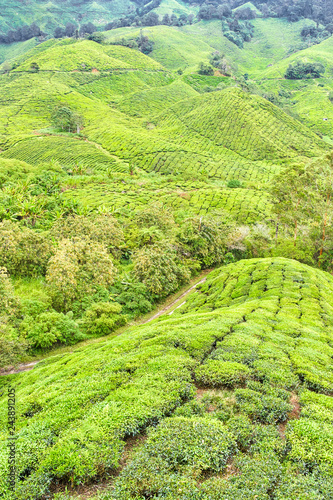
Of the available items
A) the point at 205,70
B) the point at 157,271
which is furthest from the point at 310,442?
the point at 205,70

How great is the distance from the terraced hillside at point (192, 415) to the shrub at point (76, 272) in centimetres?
893

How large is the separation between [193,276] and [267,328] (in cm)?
2118

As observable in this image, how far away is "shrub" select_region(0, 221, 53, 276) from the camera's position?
28547 mm

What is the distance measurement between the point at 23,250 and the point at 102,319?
430 inches

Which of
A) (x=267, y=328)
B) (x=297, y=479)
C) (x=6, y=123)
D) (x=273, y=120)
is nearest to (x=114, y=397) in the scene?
(x=297, y=479)

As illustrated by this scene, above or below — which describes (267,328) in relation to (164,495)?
below

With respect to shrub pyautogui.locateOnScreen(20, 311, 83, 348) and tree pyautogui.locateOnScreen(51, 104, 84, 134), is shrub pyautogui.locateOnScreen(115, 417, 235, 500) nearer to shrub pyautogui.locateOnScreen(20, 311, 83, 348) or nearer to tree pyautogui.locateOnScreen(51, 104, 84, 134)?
shrub pyautogui.locateOnScreen(20, 311, 83, 348)

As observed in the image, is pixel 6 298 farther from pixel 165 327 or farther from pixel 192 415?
pixel 192 415

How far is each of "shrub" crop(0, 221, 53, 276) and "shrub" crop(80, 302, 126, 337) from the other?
8.02 metres

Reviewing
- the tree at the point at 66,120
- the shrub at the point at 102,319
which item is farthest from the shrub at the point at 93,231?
the tree at the point at 66,120

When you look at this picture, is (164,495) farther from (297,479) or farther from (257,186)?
(257,186)

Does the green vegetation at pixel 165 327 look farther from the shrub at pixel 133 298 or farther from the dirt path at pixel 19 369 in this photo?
the dirt path at pixel 19 369

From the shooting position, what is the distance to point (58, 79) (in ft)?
437

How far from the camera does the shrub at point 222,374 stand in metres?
12.7
